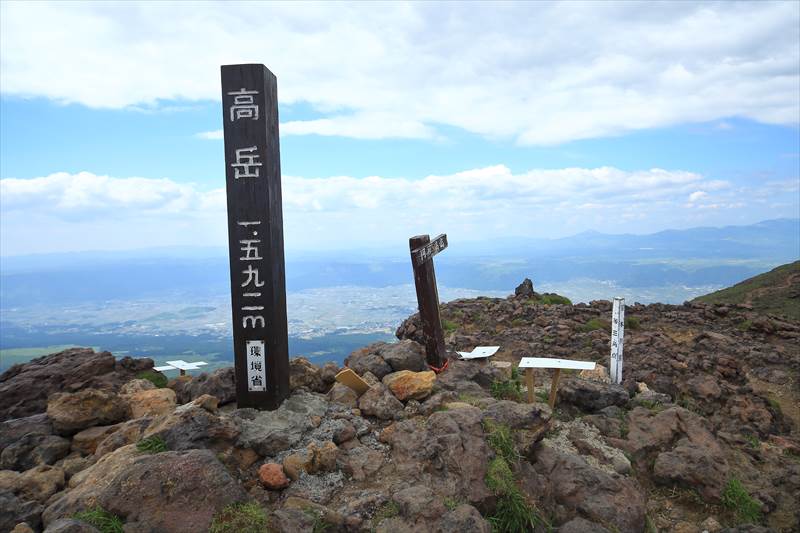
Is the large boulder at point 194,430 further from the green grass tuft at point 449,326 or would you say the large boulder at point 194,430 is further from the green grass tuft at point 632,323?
the green grass tuft at point 632,323

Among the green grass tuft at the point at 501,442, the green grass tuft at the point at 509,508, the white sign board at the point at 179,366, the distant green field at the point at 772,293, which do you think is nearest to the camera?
the green grass tuft at the point at 509,508

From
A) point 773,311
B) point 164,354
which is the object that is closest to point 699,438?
point 773,311

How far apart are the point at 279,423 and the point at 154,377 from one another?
4.08 metres

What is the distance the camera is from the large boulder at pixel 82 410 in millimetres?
7434

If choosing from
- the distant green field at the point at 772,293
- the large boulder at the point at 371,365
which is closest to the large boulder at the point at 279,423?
the large boulder at the point at 371,365

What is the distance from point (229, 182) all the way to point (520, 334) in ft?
38.7

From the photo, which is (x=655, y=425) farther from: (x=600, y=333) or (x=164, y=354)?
(x=164, y=354)

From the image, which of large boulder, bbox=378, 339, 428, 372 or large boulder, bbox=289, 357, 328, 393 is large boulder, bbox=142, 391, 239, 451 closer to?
large boulder, bbox=289, 357, 328, 393

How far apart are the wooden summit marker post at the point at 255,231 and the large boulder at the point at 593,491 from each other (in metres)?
4.04

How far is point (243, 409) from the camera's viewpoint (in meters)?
7.41

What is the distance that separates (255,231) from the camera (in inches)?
292

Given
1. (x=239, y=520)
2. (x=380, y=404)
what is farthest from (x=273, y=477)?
(x=380, y=404)

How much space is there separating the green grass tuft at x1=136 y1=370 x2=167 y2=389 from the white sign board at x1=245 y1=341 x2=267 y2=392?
9.61 ft

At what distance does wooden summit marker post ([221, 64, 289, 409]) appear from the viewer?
23.9ft
